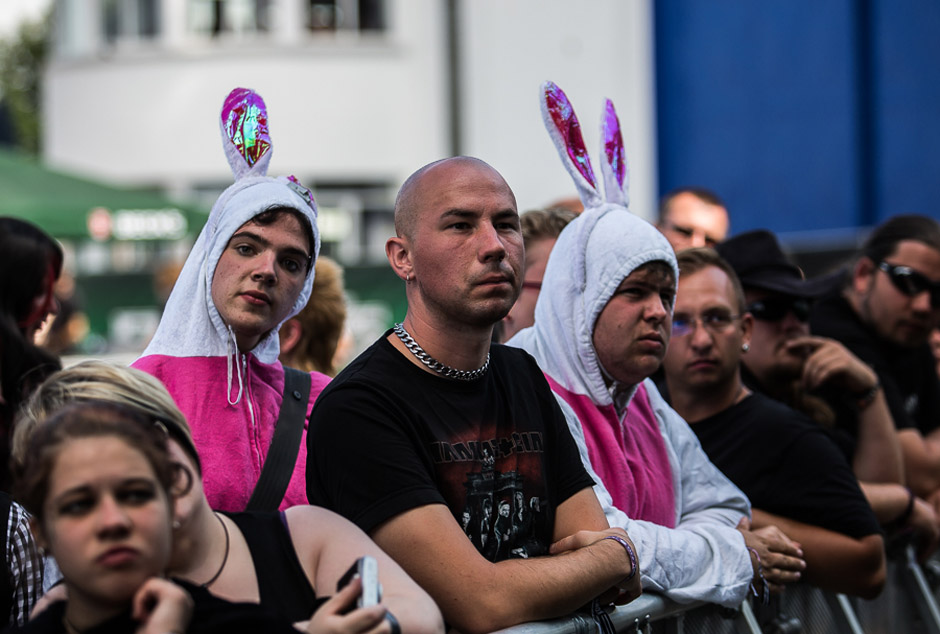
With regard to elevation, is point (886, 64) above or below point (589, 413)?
above

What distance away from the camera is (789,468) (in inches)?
161

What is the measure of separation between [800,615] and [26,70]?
102 feet

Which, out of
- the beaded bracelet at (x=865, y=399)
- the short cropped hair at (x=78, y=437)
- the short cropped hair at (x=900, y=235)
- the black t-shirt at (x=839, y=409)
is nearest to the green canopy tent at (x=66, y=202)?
the black t-shirt at (x=839, y=409)

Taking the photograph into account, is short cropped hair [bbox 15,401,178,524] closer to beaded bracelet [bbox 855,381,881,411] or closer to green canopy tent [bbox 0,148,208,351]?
beaded bracelet [bbox 855,381,881,411]

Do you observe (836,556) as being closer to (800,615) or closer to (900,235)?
(800,615)

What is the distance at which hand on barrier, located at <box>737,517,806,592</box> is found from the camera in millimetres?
3725

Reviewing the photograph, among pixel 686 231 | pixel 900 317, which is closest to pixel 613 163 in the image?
pixel 900 317

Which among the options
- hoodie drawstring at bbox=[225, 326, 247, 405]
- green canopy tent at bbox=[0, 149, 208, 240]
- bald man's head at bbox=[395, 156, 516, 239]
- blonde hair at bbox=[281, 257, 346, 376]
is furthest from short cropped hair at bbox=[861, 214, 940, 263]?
green canopy tent at bbox=[0, 149, 208, 240]

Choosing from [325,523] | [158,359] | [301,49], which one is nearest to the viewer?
[325,523]

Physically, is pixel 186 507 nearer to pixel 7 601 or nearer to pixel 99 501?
pixel 99 501

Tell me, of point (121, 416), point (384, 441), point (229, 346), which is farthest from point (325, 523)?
point (229, 346)

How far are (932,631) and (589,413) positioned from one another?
207cm

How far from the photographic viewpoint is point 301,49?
1788 centimetres

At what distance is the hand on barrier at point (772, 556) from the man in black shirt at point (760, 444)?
14 centimetres
